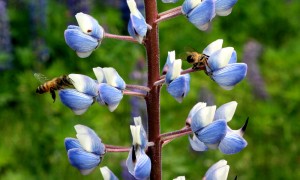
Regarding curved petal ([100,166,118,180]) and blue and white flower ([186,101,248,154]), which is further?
curved petal ([100,166,118,180])

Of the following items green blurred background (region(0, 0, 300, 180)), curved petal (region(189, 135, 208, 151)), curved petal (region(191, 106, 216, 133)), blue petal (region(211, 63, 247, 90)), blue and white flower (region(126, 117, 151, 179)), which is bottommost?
green blurred background (region(0, 0, 300, 180))

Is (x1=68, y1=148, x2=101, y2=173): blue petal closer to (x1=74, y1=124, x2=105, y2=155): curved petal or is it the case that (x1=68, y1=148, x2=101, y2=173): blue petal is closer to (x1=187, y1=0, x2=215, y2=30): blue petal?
(x1=74, y1=124, x2=105, y2=155): curved petal

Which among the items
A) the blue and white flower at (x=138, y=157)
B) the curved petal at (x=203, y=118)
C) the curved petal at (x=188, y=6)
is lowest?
the blue and white flower at (x=138, y=157)

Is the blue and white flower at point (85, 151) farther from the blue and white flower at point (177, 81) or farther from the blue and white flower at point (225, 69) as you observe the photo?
the blue and white flower at point (225, 69)

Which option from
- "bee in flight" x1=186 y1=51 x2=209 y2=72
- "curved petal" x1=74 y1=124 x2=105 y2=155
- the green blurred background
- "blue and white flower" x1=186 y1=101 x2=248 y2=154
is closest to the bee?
"bee in flight" x1=186 y1=51 x2=209 y2=72

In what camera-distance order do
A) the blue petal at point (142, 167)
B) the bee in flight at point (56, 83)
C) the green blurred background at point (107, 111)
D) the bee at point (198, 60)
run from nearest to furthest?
the blue petal at point (142, 167)
the bee at point (198, 60)
the bee in flight at point (56, 83)
the green blurred background at point (107, 111)

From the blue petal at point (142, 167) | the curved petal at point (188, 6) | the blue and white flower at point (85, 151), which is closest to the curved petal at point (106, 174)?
the blue and white flower at point (85, 151)

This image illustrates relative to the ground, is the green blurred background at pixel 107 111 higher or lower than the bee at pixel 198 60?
lower
